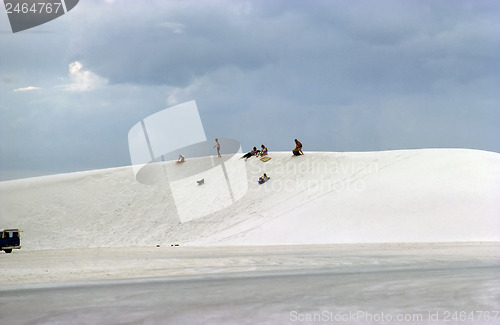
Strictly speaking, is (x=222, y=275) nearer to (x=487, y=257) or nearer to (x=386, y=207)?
(x=487, y=257)

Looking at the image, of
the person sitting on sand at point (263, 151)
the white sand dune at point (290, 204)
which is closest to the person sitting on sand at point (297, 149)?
the white sand dune at point (290, 204)

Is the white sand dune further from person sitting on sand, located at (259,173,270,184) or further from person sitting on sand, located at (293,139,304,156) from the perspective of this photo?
person sitting on sand, located at (293,139,304,156)

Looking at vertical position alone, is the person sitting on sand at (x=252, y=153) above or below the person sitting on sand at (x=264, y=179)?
above

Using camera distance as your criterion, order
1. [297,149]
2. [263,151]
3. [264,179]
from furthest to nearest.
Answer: [263,151], [297,149], [264,179]

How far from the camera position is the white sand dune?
21.7m

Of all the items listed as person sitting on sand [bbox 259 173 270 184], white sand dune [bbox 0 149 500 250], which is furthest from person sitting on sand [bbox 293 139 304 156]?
person sitting on sand [bbox 259 173 270 184]

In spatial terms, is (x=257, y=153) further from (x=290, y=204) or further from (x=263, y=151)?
(x=290, y=204)

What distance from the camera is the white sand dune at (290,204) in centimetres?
2169

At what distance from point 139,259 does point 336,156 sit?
21.3 m

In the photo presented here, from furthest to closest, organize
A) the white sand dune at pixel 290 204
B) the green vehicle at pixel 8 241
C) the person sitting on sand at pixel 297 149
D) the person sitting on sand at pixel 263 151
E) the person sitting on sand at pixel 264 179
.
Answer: the person sitting on sand at pixel 263 151, the person sitting on sand at pixel 297 149, the person sitting on sand at pixel 264 179, the green vehicle at pixel 8 241, the white sand dune at pixel 290 204

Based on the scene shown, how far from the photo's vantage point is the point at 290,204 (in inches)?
1054

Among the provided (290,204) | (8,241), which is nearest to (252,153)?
(290,204)

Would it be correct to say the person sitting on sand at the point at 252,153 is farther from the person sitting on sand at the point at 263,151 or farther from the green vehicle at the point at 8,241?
the green vehicle at the point at 8,241

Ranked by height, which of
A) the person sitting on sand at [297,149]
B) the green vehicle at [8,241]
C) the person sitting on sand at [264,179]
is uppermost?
the person sitting on sand at [297,149]
